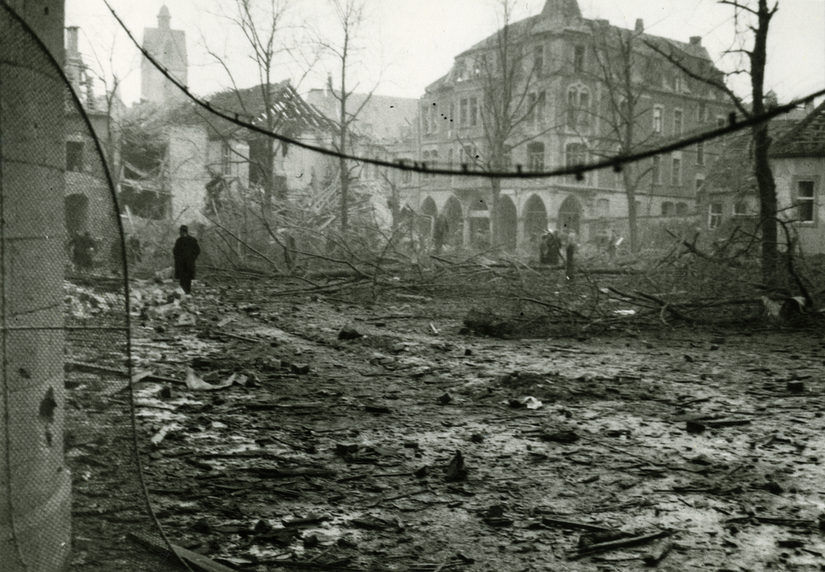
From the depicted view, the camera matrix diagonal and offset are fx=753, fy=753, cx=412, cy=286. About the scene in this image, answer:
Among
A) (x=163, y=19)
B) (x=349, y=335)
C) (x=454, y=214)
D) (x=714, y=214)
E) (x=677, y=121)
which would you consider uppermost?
(x=163, y=19)

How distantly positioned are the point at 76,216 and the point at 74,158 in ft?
0.79

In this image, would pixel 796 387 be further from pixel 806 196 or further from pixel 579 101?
pixel 579 101

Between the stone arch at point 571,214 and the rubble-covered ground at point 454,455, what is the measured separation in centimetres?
4000

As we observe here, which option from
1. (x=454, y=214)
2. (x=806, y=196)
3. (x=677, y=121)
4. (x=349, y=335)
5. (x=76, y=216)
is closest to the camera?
(x=76, y=216)

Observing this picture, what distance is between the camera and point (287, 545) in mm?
3848

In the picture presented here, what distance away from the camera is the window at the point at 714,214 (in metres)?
36.4

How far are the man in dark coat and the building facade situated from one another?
29190mm

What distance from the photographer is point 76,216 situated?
307cm

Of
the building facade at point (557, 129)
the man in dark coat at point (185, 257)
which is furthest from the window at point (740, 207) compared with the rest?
the man in dark coat at point (185, 257)

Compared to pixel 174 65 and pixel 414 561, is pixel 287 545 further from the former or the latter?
pixel 174 65

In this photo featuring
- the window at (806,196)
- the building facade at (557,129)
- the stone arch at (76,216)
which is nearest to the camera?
the stone arch at (76,216)

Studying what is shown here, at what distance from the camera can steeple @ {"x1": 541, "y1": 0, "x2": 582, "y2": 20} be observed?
5181 centimetres

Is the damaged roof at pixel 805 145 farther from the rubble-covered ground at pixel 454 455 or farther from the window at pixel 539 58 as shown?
the window at pixel 539 58

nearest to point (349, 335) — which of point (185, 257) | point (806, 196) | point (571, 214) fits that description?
point (185, 257)
